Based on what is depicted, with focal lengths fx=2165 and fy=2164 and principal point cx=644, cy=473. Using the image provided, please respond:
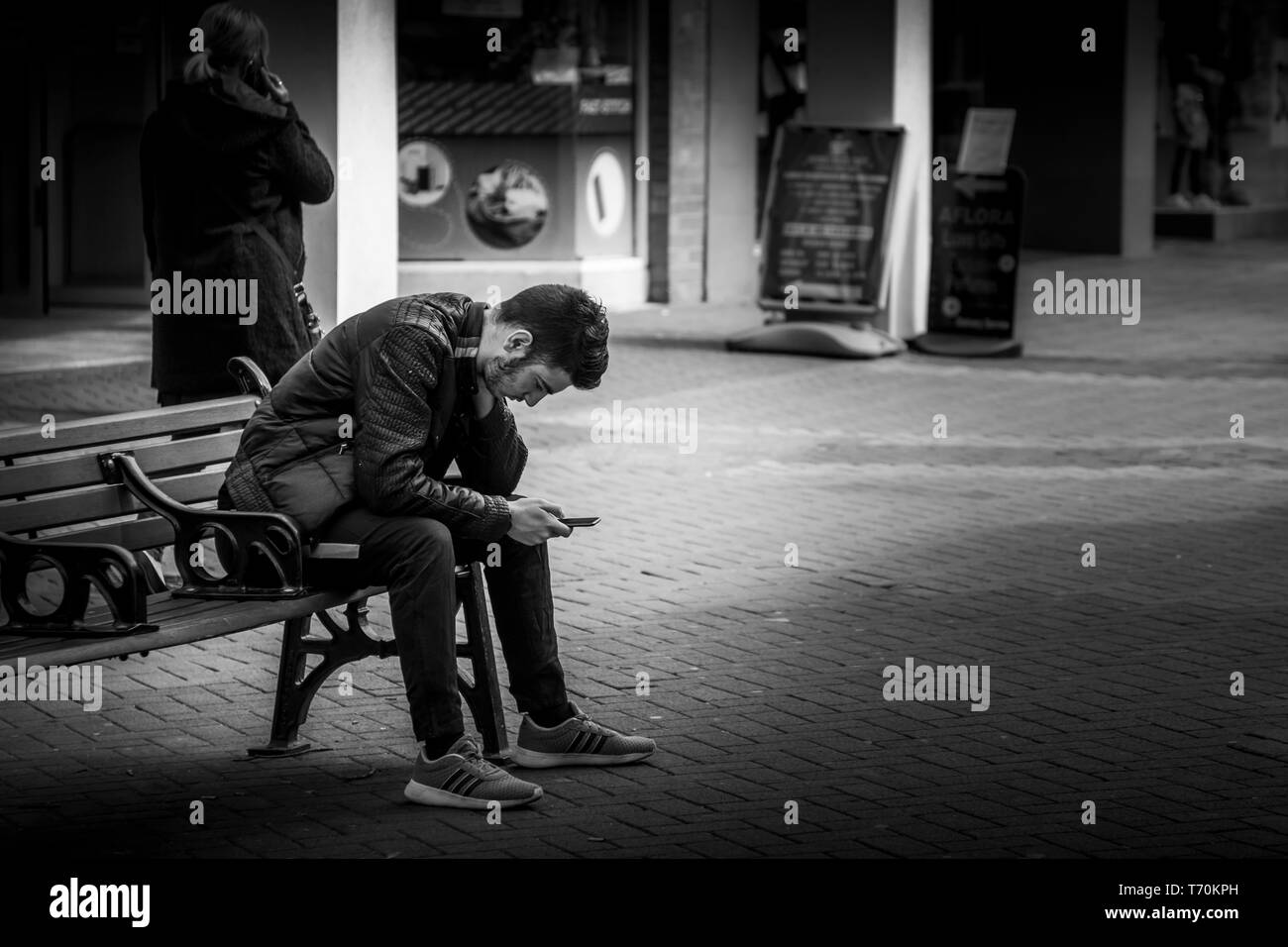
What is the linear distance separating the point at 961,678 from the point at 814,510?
9.40 feet

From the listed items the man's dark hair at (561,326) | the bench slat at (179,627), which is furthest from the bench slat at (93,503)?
the man's dark hair at (561,326)

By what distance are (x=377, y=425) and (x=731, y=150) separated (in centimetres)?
1315

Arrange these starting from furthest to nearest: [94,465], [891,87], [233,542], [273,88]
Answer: [891,87] → [273,88] → [94,465] → [233,542]

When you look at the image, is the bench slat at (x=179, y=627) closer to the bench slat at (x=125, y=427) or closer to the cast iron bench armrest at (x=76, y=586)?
the cast iron bench armrest at (x=76, y=586)

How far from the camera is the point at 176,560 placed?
5.37 meters

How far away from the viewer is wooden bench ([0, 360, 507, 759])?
4969 millimetres

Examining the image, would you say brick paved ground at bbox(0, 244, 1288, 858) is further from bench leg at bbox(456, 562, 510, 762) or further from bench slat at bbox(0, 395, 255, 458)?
bench slat at bbox(0, 395, 255, 458)

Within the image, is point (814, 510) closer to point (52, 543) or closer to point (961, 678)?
point (961, 678)

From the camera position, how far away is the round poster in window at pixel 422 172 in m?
16.7

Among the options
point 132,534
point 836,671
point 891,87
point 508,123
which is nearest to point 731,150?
point 508,123

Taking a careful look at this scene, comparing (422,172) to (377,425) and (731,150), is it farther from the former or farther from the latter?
(377,425)

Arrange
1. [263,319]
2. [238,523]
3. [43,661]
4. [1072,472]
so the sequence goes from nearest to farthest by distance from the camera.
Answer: [43,661] < [238,523] < [263,319] < [1072,472]
